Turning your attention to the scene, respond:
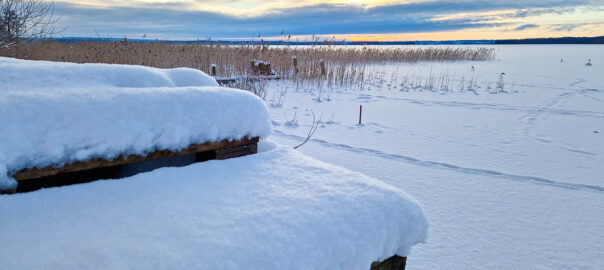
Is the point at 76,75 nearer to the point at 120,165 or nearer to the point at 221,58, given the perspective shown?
Result: the point at 120,165

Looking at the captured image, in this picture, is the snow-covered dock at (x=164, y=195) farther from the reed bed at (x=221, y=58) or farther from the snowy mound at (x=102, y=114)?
the reed bed at (x=221, y=58)

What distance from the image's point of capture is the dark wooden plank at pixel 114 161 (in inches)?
38.2

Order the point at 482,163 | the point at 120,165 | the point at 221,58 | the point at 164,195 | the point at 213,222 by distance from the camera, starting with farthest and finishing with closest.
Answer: the point at 221,58 < the point at 482,163 < the point at 120,165 < the point at 164,195 < the point at 213,222

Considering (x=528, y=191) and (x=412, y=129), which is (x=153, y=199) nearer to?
(x=528, y=191)

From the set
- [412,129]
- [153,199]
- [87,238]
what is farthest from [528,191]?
[87,238]

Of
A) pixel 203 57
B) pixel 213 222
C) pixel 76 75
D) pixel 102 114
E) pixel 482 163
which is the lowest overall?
pixel 482 163

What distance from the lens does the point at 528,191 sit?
269 cm

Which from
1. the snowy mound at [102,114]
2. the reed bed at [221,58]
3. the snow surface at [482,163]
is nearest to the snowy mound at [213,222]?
the snowy mound at [102,114]

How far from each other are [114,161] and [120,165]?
195 mm

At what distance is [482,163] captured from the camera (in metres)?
3.31

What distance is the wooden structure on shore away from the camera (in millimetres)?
1013

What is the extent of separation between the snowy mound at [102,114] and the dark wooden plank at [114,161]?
2 cm

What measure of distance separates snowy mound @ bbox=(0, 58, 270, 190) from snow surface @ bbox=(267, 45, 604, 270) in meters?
1.25

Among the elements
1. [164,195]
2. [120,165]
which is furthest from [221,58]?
[164,195]
